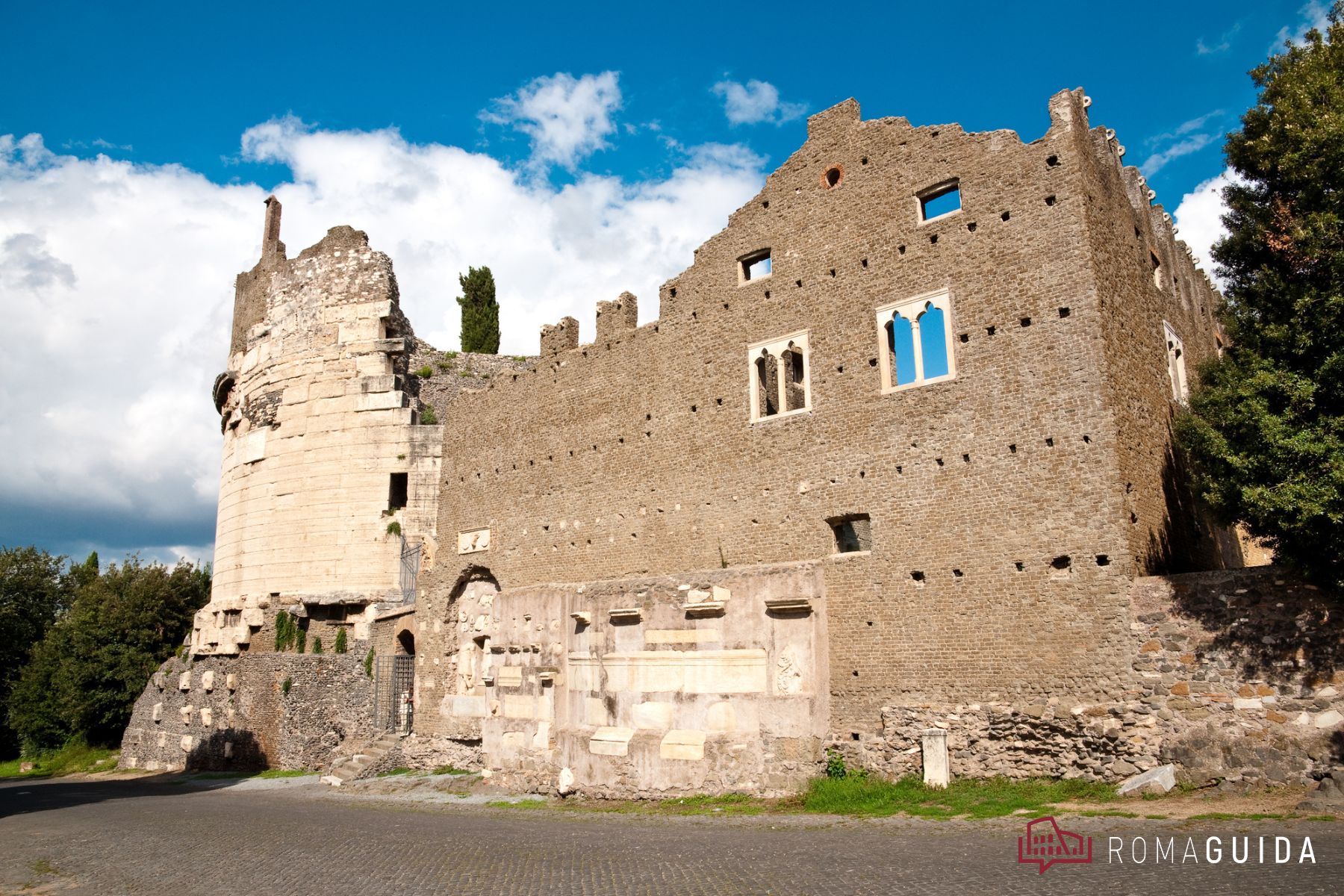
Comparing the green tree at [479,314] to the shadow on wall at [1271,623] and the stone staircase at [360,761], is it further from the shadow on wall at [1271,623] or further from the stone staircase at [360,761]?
the shadow on wall at [1271,623]

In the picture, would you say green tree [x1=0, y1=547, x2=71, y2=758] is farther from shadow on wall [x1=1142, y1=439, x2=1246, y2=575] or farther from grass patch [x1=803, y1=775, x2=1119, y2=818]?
shadow on wall [x1=1142, y1=439, x2=1246, y2=575]

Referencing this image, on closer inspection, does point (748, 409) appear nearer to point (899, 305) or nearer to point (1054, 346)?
point (899, 305)

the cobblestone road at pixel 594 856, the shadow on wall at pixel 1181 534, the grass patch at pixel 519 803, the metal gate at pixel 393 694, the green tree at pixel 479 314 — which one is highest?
the green tree at pixel 479 314

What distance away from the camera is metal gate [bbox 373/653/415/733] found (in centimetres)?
2491

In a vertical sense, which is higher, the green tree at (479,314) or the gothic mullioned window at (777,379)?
the green tree at (479,314)

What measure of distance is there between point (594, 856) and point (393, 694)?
15305mm

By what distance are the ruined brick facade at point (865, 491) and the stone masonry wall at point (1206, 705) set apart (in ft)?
0.29

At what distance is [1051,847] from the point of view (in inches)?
409

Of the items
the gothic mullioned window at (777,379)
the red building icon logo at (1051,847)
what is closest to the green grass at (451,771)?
the gothic mullioned window at (777,379)

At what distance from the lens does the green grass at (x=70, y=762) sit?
31281 mm

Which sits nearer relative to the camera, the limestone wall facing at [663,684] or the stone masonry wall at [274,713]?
the limestone wall facing at [663,684]

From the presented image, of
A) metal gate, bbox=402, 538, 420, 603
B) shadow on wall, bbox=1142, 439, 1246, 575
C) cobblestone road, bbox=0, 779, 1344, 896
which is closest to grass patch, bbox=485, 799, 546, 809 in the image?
cobblestone road, bbox=0, 779, 1344, 896

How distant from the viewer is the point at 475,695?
73.4ft

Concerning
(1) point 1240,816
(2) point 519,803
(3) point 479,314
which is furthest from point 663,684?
(3) point 479,314
